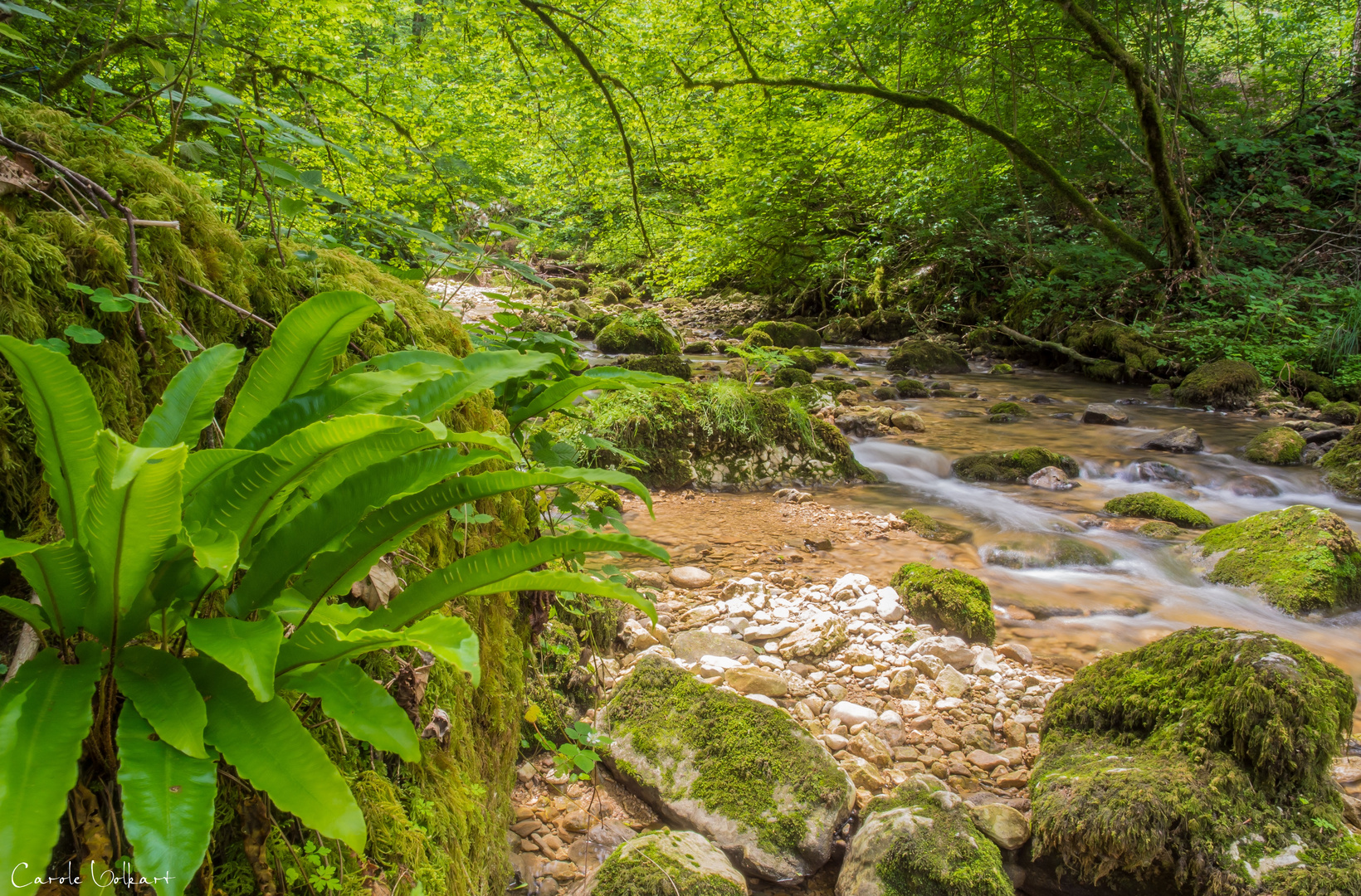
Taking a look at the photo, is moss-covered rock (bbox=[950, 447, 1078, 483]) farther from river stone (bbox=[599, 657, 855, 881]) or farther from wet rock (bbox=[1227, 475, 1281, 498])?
river stone (bbox=[599, 657, 855, 881])

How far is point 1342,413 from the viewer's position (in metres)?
9.41

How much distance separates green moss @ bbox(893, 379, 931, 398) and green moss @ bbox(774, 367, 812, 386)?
1797mm

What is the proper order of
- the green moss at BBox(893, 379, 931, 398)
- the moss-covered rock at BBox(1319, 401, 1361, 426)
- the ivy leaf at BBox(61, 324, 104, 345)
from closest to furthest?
the ivy leaf at BBox(61, 324, 104, 345), the moss-covered rock at BBox(1319, 401, 1361, 426), the green moss at BBox(893, 379, 931, 398)

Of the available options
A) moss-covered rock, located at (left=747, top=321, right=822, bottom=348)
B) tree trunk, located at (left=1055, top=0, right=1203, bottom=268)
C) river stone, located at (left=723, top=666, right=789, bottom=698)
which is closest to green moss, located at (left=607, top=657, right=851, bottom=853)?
river stone, located at (left=723, top=666, right=789, bottom=698)

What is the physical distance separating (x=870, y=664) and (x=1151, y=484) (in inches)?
230

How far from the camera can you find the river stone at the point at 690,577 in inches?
178

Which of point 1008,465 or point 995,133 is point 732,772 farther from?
point 995,133

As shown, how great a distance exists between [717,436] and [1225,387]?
29.1ft

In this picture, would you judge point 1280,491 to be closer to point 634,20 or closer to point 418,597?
point 634,20

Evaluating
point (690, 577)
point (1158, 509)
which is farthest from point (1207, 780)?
point (1158, 509)

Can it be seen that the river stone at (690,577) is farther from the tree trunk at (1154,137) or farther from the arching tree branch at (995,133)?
the tree trunk at (1154,137)

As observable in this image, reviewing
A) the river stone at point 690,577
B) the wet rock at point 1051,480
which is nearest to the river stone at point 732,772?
the river stone at point 690,577

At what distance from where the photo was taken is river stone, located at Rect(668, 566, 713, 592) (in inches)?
A: 178

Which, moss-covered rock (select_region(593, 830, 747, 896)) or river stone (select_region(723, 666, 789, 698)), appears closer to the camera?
moss-covered rock (select_region(593, 830, 747, 896))
